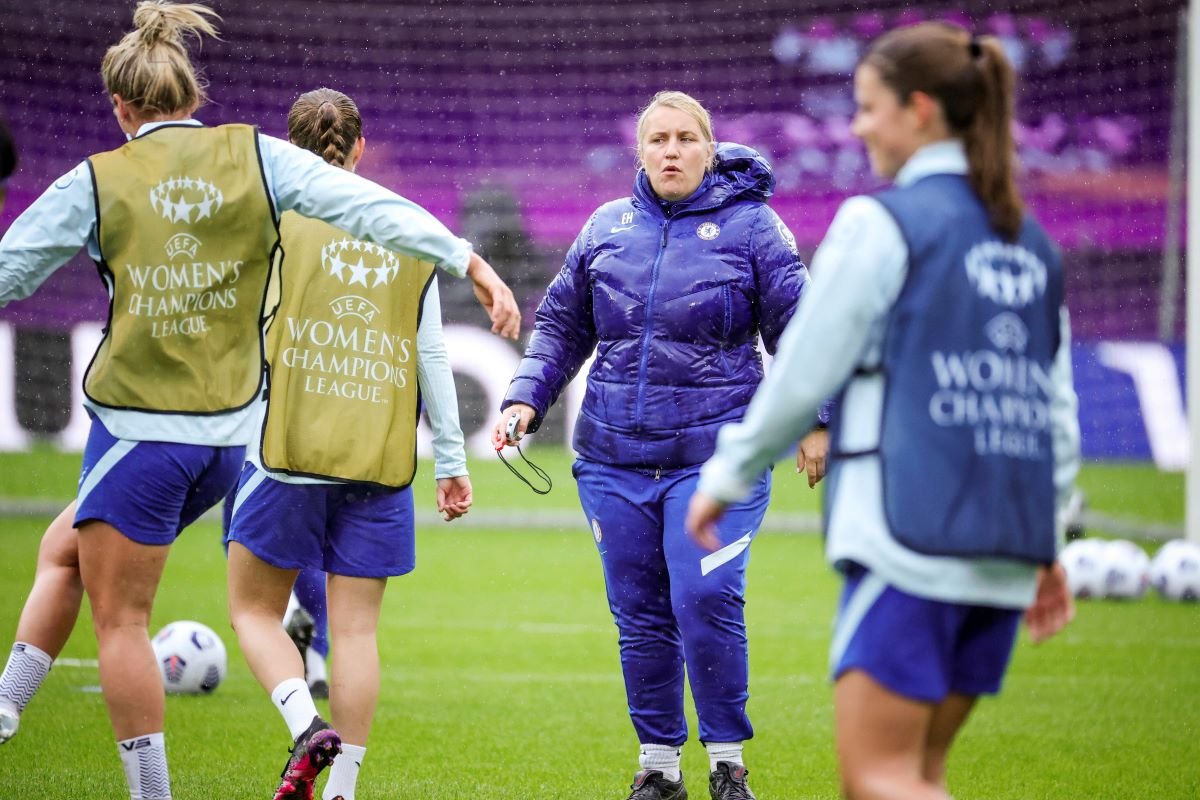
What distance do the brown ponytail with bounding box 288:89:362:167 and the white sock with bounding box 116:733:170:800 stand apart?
171 cm

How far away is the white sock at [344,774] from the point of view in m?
4.30

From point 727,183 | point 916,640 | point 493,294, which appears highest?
point 727,183

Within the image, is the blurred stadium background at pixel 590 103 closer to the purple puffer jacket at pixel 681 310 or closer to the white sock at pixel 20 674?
the purple puffer jacket at pixel 681 310

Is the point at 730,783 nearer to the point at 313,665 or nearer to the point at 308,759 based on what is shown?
the point at 308,759

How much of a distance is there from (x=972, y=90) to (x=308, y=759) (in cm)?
242

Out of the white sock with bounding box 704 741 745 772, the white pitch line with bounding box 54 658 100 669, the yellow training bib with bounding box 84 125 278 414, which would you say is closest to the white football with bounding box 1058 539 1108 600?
the white sock with bounding box 704 741 745 772

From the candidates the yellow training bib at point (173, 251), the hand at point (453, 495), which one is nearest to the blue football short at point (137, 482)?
the yellow training bib at point (173, 251)

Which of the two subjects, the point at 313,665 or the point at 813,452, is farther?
the point at 313,665

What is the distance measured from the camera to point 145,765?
3.84 m

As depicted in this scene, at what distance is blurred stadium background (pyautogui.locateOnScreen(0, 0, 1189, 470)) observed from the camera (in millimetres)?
20609

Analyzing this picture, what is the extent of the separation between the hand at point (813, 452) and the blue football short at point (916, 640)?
1.92 metres

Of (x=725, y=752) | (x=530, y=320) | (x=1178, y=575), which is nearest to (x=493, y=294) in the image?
(x=725, y=752)

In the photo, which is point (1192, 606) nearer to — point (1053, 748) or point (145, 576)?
point (1053, 748)

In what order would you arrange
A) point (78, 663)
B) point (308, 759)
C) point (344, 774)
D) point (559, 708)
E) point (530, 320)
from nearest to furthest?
point (308, 759)
point (344, 774)
point (559, 708)
point (78, 663)
point (530, 320)
